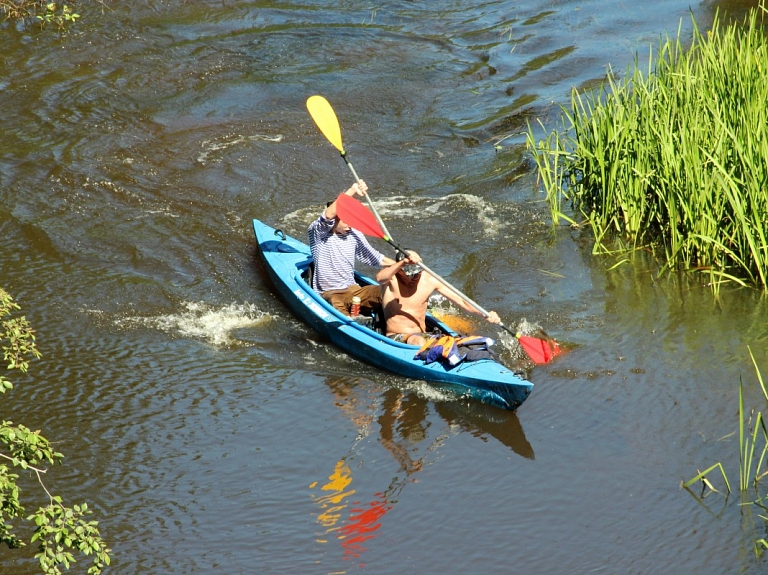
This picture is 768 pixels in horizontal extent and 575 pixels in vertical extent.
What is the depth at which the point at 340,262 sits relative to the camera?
743cm

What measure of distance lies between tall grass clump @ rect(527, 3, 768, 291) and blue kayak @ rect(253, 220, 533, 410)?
222cm

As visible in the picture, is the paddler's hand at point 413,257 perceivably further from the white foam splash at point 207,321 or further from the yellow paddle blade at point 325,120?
the yellow paddle blade at point 325,120

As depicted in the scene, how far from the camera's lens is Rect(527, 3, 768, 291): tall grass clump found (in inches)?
270

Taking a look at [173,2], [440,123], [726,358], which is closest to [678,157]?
[726,358]

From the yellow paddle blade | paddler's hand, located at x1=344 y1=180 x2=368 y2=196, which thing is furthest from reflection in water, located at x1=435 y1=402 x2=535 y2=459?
the yellow paddle blade

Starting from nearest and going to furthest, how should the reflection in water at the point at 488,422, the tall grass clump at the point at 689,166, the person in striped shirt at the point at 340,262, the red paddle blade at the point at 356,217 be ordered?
the reflection in water at the point at 488,422 < the tall grass clump at the point at 689,166 < the red paddle blade at the point at 356,217 < the person in striped shirt at the point at 340,262

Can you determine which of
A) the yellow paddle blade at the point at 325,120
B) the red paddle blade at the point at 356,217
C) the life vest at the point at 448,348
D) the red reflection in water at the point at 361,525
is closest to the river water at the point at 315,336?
the red reflection in water at the point at 361,525

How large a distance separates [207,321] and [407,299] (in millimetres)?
1773

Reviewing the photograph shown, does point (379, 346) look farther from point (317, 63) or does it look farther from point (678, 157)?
point (317, 63)

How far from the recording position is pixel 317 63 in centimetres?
1307

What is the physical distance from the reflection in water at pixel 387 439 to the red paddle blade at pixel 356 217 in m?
1.17

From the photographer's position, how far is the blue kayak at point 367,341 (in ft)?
20.3

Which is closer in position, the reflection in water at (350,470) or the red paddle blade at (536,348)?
the reflection in water at (350,470)

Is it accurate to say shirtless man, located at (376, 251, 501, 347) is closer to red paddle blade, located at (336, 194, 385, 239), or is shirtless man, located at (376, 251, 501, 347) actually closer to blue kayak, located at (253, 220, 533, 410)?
blue kayak, located at (253, 220, 533, 410)
